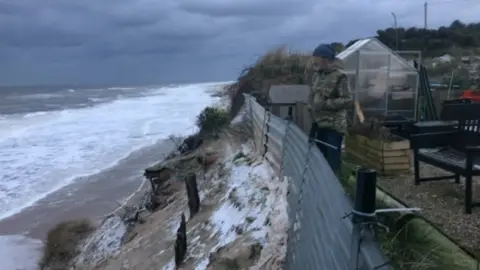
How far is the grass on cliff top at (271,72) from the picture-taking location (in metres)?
18.7

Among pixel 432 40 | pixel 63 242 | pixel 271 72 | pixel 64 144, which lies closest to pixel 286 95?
pixel 63 242

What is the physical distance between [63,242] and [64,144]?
17.5 meters

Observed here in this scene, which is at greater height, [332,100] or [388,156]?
[332,100]

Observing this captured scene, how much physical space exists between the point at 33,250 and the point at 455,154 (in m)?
9.68

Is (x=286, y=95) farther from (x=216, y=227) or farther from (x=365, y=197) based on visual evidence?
(x=365, y=197)

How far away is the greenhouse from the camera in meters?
13.7

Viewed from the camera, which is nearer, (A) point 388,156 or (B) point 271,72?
(A) point 388,156

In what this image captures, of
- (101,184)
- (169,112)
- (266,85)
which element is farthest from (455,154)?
(169,112)

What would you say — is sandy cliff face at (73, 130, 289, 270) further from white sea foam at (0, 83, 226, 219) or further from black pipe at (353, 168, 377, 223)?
white sea foam at (0, 83, 226, 219)

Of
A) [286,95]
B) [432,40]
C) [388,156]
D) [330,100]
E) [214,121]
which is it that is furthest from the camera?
[432,40]

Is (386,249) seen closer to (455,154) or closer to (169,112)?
(455,154)

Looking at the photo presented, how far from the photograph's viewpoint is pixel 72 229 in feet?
43.2

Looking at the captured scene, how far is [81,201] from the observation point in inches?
658

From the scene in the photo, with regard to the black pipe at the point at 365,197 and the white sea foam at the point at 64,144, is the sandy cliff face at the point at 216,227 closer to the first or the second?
the black pipe at the point at 365,197
